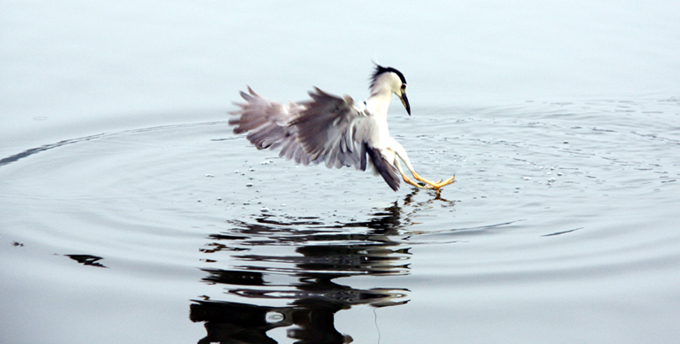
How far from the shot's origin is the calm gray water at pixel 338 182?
386 centimetres

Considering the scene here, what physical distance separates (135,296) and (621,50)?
304 inches

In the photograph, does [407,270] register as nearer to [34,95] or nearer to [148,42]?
[34,95]

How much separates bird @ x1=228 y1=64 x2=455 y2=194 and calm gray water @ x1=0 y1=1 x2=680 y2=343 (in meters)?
0.25

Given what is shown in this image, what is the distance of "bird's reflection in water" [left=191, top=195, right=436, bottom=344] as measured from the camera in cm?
366

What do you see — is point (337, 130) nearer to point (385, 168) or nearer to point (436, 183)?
point (385, 168)

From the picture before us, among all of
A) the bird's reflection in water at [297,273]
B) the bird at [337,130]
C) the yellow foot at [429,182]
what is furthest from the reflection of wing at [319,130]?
the bird's reflection in water at [297,273]

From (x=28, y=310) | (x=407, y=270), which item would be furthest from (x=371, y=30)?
(x=28, y=310)

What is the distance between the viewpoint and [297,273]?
14.1 ft

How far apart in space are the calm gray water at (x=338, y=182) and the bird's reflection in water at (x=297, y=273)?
19 millimetres

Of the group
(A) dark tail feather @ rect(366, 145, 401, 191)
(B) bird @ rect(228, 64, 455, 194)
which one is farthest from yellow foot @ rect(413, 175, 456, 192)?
(A) dark tail feather @ rect(366, 145, 401, 191)

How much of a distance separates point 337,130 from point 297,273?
1569 millimetres

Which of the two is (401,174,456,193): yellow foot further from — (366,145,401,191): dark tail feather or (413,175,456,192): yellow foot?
(366,145,401,191): dark tail feather

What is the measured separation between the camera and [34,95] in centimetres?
831

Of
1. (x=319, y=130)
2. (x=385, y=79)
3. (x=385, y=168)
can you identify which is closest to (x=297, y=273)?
(x=319, y=130)
